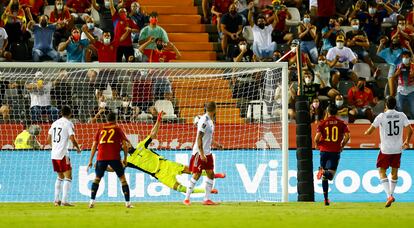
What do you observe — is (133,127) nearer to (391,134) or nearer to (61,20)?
(61,20)

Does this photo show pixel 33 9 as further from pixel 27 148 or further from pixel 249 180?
pixel 249 180

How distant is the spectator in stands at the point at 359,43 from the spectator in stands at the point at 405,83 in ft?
4.80

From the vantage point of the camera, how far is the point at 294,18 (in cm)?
3162

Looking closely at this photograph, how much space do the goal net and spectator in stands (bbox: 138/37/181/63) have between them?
103 inches

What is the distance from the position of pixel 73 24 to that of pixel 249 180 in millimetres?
6540

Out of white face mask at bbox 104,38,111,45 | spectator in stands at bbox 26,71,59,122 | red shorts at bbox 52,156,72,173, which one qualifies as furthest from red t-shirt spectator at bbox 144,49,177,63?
red shorts at bbox 52,156,72,173

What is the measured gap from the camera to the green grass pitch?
17000 mm

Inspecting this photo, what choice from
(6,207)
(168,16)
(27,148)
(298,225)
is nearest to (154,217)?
(298,225)

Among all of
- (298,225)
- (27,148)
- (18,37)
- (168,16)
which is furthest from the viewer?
(168,16)

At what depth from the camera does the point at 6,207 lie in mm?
21797

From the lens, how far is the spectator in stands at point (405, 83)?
28.7 m

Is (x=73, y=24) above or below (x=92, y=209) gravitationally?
above

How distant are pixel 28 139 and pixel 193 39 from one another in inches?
299

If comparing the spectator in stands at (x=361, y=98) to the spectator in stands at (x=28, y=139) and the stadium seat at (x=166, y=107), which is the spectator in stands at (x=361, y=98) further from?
the spectator in stands at (x=28, y=139)
